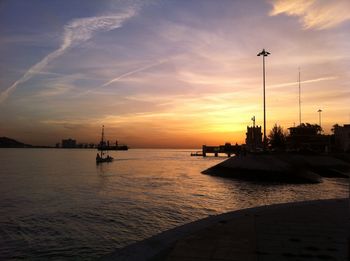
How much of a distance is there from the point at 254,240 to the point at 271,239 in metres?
0.56

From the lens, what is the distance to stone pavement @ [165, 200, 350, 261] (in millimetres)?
8797

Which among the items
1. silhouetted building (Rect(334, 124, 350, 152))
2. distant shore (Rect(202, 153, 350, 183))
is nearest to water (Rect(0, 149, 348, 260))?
distant shore (Rect(202, 153, 350, 183))

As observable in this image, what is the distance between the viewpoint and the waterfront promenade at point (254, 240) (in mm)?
8859

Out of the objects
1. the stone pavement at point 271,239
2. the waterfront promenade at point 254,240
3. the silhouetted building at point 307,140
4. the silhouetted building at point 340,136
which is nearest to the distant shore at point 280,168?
the stone pavement at point 271,239

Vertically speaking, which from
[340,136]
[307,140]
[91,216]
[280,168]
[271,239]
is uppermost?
[340,136]

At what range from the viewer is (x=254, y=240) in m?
10.2

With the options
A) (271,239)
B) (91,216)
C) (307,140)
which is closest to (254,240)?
(271,239)

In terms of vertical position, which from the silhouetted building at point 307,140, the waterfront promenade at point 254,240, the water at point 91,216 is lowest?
the water at point 91,216

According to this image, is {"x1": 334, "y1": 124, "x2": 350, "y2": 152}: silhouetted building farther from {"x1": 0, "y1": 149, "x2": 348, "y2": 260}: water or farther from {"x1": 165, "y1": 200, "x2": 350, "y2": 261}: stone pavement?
{"x1": 165, "y1": 200, "x2": 350, "y2": 261}: stone pavement

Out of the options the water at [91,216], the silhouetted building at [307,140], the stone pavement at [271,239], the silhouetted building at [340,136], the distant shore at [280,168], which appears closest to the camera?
the stone pavement at [271,239]

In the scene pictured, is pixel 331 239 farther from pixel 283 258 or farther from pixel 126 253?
pixel 126 253

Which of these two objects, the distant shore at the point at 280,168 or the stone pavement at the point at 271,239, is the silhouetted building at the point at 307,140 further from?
the stone pavement at the point at 271,239

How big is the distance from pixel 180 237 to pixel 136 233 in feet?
26.4

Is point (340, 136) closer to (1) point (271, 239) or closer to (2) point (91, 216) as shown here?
(2) point (91, 216)
